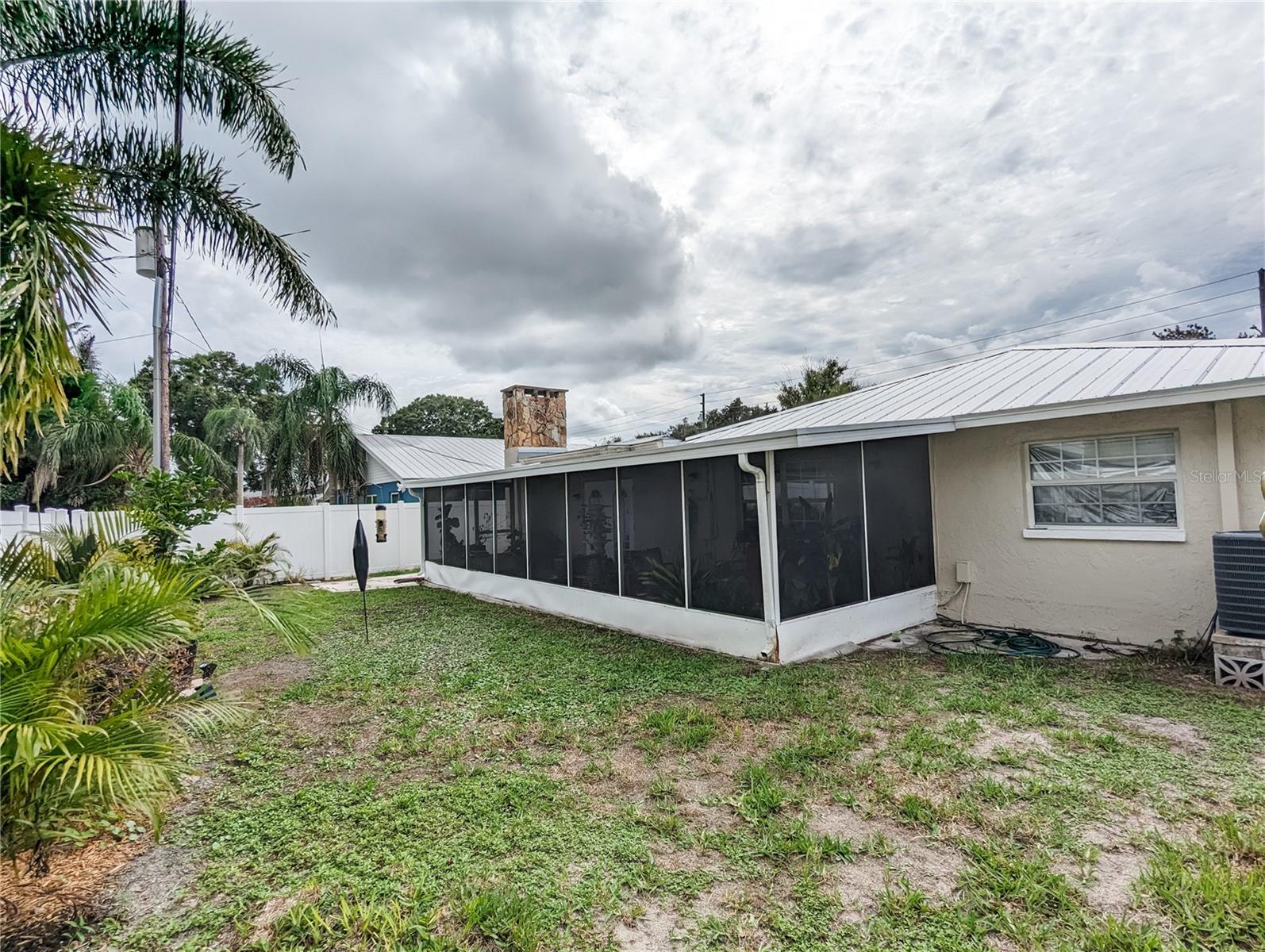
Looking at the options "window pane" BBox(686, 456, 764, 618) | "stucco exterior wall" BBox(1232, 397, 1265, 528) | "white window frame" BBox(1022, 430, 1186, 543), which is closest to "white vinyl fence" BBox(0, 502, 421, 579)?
"window pane" BBox(686, 456, 764, 618)

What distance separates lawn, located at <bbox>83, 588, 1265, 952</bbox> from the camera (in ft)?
7.23

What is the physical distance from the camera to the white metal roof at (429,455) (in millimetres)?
17183

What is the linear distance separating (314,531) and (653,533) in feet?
33.5

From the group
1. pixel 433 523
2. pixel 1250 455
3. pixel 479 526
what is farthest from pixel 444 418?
pixel 1250 455

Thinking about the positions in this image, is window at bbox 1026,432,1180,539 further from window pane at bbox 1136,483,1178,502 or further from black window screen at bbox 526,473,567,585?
black window screen at bbox 526,473,567,585

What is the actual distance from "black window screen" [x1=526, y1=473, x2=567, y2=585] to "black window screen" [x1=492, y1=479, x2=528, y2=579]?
0.25 m

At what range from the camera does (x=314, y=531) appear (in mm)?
13414

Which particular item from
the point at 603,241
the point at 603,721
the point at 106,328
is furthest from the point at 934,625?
the point at 603,241

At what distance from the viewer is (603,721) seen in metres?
4.31

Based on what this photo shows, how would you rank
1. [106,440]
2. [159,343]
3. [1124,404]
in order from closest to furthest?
[1124,404]
[159,343]
[106,440]

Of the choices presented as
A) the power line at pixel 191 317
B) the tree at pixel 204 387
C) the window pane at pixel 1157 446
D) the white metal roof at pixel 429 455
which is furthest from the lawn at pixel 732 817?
the tree at pixel 204 387

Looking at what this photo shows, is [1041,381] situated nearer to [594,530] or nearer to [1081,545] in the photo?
[1081,545]

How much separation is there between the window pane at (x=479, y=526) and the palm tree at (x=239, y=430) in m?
9.82

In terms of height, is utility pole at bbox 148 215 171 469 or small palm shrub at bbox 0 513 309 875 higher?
utility pole at bbox 148 215 171 469
